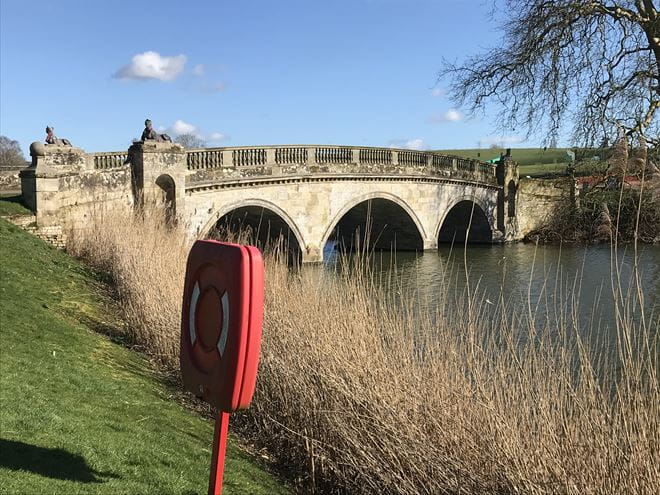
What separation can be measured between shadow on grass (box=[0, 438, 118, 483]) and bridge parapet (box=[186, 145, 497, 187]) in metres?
12.3

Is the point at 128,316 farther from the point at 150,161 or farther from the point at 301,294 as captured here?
the point at 150,161

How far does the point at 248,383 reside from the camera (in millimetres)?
2342

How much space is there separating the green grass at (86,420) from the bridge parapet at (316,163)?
8748mm

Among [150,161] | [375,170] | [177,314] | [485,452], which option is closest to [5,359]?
[177,314]

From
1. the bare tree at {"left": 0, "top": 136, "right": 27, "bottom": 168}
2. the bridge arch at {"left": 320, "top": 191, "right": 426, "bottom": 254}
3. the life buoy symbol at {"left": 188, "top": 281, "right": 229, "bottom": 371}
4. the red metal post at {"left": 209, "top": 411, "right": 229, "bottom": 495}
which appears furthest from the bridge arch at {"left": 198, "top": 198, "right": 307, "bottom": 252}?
the bare tree at {"left": 0, "top": 136, "right": 27, "bottom": 168}

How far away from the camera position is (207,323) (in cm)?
252

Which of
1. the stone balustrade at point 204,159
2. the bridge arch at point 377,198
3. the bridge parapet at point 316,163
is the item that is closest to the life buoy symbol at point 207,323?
the bridge parapet at point 316,163

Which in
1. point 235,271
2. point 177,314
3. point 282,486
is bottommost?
point 282,486

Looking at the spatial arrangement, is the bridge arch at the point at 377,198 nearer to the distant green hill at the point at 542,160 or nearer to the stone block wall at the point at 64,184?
the distant green hill at the point at 542,160

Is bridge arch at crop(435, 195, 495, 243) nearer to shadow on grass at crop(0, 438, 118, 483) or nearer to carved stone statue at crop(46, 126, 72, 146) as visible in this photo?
carved stone statue at crop(46, 126, 72, 146)

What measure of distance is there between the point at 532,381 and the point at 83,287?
24.4ft

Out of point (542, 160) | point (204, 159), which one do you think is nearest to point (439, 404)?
point (204, 159)

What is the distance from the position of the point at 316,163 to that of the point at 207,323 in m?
17.7

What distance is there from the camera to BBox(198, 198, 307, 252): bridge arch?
16.7 meters
